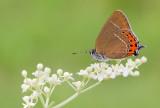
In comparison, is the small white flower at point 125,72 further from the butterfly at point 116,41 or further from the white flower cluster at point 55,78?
the butterfly at point 116,41

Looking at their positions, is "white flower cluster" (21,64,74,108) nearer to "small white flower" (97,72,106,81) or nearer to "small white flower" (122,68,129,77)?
"small white flower" (97,72,106,81)

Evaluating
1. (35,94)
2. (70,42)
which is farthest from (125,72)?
(70,42)

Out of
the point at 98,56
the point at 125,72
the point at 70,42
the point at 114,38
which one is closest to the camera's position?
the point at 125,72

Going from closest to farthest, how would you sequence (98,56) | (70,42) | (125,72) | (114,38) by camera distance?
1. (125,72)
2. (98,56)
3. (114,38)
4. (70,42)

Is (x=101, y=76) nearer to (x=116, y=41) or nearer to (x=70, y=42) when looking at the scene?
(x=116, y=41)

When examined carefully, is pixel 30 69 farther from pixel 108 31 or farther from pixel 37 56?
pixel 108 31

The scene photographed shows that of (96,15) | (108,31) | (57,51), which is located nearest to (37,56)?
(57,51)

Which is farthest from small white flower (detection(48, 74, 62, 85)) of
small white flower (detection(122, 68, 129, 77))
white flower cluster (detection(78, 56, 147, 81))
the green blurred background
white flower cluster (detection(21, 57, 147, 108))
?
the green blurred background
